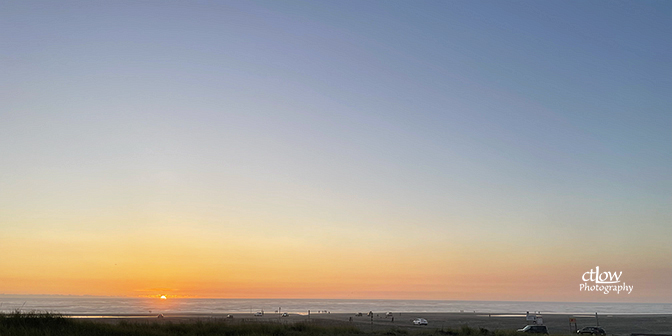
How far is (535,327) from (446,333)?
503 inches

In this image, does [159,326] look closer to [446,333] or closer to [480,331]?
[446,333]

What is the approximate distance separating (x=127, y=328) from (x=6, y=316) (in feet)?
17.0

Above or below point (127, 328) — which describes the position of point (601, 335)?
below

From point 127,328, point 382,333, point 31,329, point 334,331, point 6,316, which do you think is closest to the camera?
point 31,329

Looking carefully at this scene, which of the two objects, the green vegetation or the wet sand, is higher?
the green vegetation

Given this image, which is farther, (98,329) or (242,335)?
(242,335)

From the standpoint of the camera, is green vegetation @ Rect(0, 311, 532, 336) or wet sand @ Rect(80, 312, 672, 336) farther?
wet sand @ Rect(80, 312, 672, 336)

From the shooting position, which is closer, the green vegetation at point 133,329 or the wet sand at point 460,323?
the green vegetation at point 133,329

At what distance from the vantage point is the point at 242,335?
2531 cm

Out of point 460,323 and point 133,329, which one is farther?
point 460,323

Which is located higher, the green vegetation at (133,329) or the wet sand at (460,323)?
the green vegetation at (133,329)

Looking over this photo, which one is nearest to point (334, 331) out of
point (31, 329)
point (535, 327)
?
point (31, 329)

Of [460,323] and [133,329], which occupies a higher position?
[133,329]

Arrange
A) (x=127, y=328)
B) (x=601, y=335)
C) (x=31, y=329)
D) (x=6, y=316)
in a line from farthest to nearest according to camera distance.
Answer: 1. (x=601, y=335)
2. (x=127, y=328)
3. (x=6, y=316)
4. (x=31, y=329)
